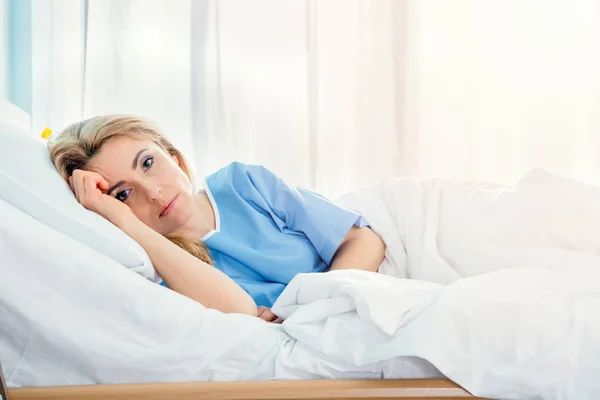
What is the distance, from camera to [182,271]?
1.09 meters

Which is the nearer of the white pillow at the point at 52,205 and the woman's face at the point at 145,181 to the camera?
the white pillow at the point at 52,205

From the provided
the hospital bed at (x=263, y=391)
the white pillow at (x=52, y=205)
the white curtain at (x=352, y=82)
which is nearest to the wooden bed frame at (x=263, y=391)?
the hospital bed at (x=263, y=391)

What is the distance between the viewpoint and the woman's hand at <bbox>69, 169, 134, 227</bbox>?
1158 millimetres

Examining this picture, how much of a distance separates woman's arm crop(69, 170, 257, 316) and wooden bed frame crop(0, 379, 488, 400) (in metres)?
0.34

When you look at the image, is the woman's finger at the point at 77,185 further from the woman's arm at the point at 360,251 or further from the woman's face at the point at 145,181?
the woman's arm at the point at 360,251

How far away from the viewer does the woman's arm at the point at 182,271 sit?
1.08m

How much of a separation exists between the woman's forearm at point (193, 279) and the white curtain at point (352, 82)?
110cm

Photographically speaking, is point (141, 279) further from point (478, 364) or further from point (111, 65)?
point (111, 65)

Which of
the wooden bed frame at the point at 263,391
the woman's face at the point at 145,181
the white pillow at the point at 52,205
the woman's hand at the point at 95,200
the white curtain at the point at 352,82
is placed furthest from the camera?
the white curtain at the point at 352,82

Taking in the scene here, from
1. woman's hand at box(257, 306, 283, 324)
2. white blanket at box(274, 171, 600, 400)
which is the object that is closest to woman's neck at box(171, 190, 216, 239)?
woman's hand at box(257, 306, 283, 324)

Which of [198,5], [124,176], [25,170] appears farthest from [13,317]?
[198,5]

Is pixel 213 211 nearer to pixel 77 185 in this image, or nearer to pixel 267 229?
pixel 267 229

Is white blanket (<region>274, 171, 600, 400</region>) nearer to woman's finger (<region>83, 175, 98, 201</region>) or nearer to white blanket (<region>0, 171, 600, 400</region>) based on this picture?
white blanket (<region>0, 171, 600, 400</region>)

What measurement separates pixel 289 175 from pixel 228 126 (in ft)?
0.80
